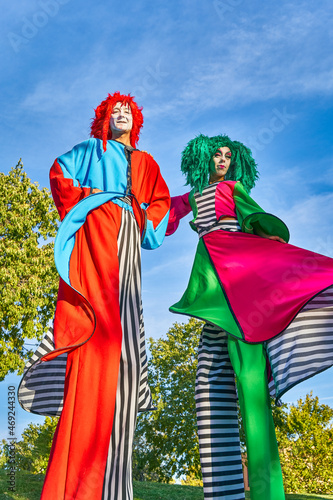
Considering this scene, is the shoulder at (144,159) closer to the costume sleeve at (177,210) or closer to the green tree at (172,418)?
the costume sleeve at (177,210)

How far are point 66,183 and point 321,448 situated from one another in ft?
49.3

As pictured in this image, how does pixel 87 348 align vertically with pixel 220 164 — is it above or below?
below

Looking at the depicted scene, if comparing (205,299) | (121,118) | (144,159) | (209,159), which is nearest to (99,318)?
(205,299)

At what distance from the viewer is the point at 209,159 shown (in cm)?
432

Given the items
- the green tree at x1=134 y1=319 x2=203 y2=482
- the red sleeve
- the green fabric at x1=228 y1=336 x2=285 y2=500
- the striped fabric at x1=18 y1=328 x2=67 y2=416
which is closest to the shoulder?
the red sleeve

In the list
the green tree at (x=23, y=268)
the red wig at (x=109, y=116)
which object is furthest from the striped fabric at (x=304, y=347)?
the green tree at (x=23, y=268)

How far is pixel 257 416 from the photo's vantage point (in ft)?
10.3

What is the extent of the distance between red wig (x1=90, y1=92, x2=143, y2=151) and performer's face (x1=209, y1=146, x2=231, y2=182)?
717 millimetres

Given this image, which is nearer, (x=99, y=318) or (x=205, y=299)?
(x=99, y=318)

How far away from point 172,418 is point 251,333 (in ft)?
32.3

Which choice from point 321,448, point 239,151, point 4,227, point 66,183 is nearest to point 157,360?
point 4,227

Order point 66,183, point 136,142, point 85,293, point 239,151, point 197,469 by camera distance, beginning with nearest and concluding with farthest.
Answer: point 85,293 < point 66,183 < point 136,142 < point 239,151 < point 197,469

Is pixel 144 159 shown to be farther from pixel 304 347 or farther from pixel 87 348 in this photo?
pixel 304 347

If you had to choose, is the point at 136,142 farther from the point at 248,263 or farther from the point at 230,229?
the point at 248,263
